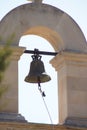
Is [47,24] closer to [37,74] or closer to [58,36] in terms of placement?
[58,36]

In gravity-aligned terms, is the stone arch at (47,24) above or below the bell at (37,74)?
above

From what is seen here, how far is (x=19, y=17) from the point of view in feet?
55.1

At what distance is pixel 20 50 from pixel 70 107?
61.7 inches

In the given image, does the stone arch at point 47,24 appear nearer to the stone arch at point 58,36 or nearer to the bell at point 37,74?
the stone arch at point 58,36

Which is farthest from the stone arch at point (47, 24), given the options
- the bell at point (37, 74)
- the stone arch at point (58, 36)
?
the bell at point (37, 74)

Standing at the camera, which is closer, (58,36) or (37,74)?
(37,74)

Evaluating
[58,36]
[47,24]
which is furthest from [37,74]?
[47,24]

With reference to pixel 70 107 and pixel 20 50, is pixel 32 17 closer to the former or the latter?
pixel 20 50

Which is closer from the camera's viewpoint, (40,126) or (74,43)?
(40,126)

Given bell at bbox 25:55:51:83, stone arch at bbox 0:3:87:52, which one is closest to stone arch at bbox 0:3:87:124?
stone arch at bbox 0:3:87:52

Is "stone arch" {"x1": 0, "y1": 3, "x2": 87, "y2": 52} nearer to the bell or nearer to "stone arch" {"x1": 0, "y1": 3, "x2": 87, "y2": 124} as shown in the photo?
"stone arch" {"x1": 0, "y1": 3, "x2": 87, "y2": 124}

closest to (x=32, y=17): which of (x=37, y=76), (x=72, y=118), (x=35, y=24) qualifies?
(x=35, y=24)

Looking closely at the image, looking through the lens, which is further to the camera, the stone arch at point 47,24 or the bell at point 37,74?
the stone arch at point 47,24

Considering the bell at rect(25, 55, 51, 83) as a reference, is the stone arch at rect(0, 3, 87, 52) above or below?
above
